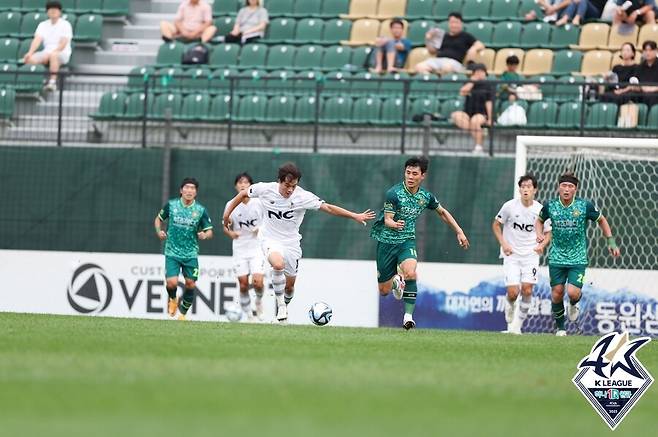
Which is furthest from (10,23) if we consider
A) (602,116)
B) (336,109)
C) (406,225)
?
(406,225)

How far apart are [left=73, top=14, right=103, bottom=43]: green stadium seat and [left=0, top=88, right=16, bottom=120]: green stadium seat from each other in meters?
3.43

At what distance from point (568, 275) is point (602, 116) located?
393 centimetres

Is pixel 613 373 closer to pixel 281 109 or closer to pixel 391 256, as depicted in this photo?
pixel 391 256

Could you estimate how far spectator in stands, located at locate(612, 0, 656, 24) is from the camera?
2483cm

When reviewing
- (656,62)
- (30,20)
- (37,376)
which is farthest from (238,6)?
(37,376)

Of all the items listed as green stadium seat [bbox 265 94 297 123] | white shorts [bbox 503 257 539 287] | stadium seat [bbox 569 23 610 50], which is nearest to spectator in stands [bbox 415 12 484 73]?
stadium seat [bbox 569 23 610 50]

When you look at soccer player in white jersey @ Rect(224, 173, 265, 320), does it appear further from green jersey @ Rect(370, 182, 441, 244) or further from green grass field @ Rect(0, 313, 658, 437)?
green grass field @ Rect(0, 313, 658, 437)

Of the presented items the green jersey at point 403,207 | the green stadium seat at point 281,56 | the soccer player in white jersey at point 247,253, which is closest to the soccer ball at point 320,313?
the green jersey at point 403,207

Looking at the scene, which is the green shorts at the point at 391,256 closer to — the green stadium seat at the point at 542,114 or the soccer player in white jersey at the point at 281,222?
the soccer player in white jersey at the point at 281,222

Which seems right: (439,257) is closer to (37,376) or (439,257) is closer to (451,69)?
(451,69)

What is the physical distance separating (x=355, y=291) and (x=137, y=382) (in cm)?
1268

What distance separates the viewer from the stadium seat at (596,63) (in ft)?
80.6

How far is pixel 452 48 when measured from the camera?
968 inches

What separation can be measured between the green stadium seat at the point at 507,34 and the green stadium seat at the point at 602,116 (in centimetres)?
337
